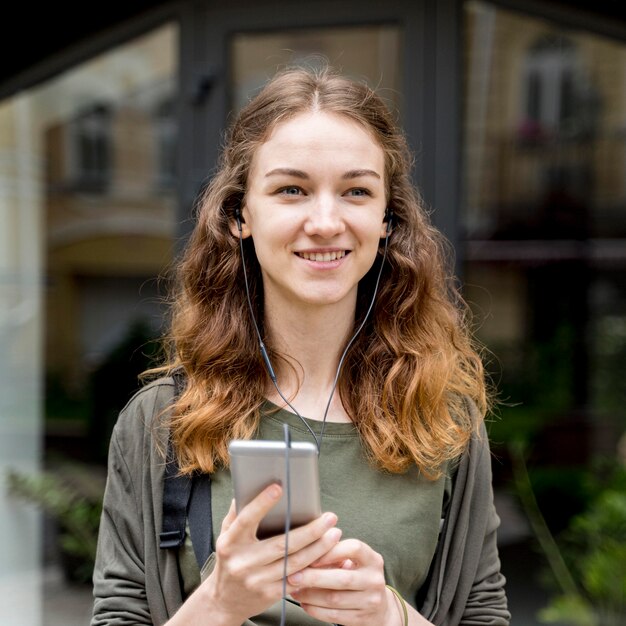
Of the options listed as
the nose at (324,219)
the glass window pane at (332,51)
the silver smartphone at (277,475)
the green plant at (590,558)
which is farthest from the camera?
the green plant at (590,558)

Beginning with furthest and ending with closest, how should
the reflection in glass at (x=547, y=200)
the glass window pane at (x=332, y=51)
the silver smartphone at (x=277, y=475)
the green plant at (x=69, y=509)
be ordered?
the reflection in glass at (x=547, y=200) < the green plant at (x=69, y=509) < the glass window pane at (x=332, y=51) < the silver smartphone at (x=277, y=475)

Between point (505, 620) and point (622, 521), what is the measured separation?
2804 millimetres

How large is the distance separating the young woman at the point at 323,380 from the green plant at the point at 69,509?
3.05 metres

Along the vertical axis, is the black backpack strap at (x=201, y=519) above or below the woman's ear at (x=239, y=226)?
below

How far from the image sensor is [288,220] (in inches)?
55.9

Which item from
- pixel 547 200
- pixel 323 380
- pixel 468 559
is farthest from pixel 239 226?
pixel 547 200

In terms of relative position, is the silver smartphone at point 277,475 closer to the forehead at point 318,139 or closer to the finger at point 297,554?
the finger at point 297,554

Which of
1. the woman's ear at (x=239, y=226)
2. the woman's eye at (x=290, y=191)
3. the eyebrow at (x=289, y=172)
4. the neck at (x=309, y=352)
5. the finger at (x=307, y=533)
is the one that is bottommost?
the finger at (x=307, y=533)

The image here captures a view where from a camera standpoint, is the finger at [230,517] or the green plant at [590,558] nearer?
the finger at [230,517]

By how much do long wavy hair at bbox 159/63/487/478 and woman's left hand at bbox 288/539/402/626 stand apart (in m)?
0.27

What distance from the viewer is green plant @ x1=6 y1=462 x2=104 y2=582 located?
Answer: 4.41m

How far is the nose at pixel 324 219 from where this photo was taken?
1394 mm

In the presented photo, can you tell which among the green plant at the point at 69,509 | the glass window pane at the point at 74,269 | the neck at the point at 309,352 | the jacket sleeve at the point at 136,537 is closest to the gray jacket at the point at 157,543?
the jacket sleeve at the point at 136,537

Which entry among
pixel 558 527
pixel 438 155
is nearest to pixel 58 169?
pixel 438 155
